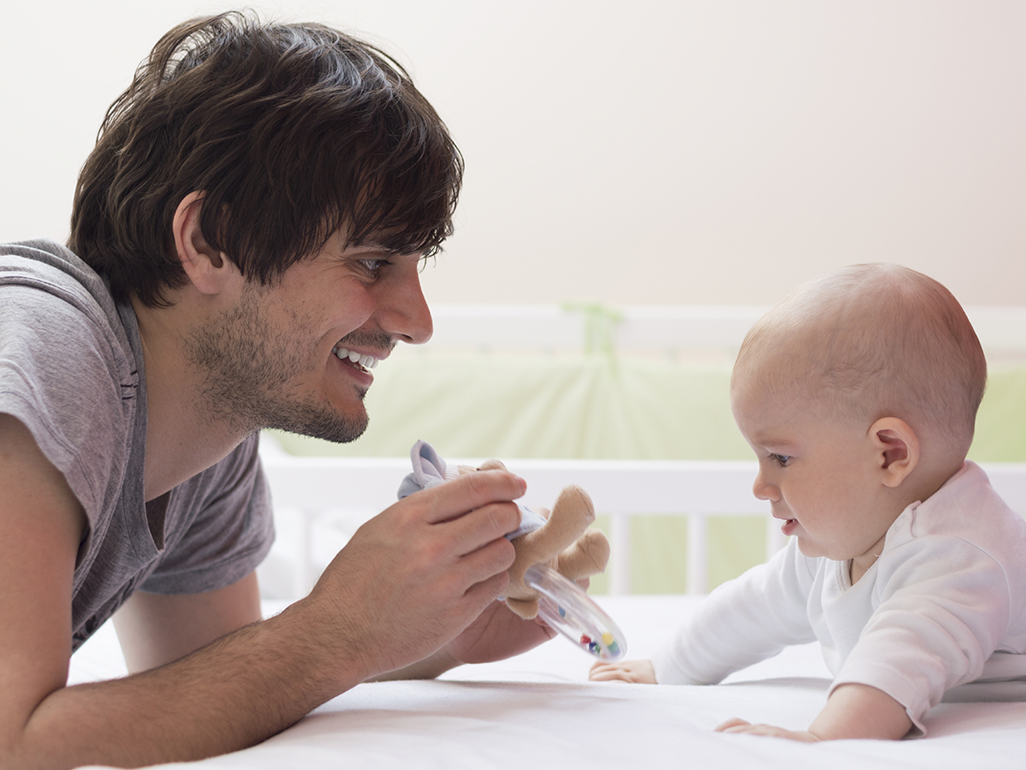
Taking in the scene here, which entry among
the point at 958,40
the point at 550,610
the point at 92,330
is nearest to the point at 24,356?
the point at 92,330

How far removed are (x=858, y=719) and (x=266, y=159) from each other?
66cm

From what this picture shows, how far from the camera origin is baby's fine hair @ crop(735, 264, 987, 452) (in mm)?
718

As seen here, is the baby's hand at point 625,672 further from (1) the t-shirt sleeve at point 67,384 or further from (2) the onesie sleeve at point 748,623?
(1) the t-shirt sleeve at point 67,384

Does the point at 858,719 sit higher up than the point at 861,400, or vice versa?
the point at 861,400

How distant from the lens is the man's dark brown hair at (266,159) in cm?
84

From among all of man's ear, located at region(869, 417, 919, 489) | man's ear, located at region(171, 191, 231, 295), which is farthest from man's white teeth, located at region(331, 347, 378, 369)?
man's ear, located at region(869, 417, 919, 489)

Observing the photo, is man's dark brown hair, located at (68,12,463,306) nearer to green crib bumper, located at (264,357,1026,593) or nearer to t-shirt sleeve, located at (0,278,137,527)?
t-shirt sleeve, located at (0,278,137,527)

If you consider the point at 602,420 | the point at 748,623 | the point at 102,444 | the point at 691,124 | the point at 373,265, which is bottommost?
the point at 602,420

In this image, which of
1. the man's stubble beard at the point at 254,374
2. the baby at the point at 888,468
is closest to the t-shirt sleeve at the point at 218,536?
the man's stubble beard at the point at 254,374

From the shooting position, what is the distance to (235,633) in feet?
2.27

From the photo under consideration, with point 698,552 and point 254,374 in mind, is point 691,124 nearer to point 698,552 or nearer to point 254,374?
point 698,552

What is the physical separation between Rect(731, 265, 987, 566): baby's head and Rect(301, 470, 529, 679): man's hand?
219 millimetres

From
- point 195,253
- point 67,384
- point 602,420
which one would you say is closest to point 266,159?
point 195,253

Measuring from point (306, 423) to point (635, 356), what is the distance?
1.67 m
